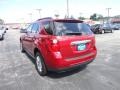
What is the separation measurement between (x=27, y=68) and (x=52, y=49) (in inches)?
87.0

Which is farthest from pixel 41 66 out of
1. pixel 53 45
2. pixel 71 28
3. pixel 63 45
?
pixel 71 28

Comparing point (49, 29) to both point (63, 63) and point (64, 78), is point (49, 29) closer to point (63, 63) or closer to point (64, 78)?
point (63, 63)

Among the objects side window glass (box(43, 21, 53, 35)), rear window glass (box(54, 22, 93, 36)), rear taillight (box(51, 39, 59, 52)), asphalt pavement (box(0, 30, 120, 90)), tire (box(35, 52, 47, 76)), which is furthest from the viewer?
tire (box(35, 52, 47, 76))

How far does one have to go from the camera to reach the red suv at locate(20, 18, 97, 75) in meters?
5.01

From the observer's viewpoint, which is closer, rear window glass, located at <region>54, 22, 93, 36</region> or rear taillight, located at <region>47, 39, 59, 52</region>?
rear taillight, located at <region>47, 39, 59, 52</region>

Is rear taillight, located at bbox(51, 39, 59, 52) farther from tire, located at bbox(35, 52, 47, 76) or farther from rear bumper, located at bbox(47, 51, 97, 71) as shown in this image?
tire, located at bbox(35, 52, 47, 76)

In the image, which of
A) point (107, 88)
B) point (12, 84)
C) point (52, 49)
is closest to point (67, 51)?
point (52, 49)

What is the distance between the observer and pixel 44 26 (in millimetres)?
5707

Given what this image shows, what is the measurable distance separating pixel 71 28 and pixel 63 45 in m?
0.71

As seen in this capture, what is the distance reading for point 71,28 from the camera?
5.42 metres

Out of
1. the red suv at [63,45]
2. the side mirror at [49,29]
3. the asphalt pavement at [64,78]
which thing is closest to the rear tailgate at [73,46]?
the red suv at [63,45]

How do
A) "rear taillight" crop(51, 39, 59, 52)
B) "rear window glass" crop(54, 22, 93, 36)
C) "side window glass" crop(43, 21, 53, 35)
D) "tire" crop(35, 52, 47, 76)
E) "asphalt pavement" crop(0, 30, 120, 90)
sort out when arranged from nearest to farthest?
"asphalt pavement" crop(0, 30, 120, 90)
"rear taillight" crop(51, 39, 59, 52)
"rear window glass" crop(54, 22, 93, 36)
"side window glass" crop(43, 21, 53, 35)
"tire" crop(35, 52, 47, 76)

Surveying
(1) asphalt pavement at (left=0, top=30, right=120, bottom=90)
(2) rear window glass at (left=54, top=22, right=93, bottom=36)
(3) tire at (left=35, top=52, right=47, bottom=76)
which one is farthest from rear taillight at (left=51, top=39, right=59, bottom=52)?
(1) asphalt pavement at (left=0, top=30, right=120, bottom=90)

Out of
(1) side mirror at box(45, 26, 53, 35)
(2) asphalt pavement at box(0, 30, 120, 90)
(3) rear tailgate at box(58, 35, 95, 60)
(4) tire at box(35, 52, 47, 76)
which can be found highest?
(1) side mirror at box(45, 26, 53, 35)
